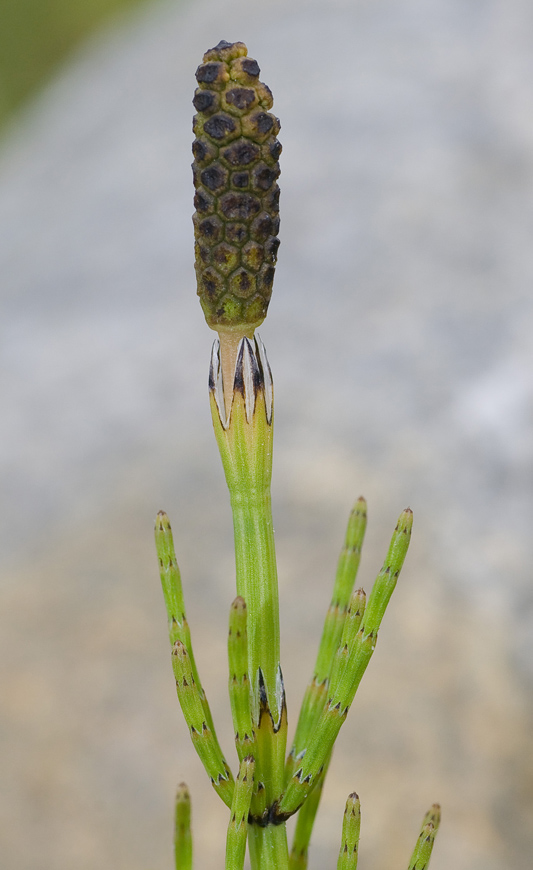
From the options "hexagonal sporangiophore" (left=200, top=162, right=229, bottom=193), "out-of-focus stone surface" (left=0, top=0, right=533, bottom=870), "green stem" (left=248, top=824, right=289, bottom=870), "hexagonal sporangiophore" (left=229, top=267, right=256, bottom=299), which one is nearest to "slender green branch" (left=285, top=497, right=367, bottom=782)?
"green stem" (left=248, top=824, right=289, bottom=870)

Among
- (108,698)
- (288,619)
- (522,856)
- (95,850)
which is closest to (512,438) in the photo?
(288,619)

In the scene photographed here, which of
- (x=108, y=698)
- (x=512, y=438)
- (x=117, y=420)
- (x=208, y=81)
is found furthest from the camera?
(x=117, y=420)

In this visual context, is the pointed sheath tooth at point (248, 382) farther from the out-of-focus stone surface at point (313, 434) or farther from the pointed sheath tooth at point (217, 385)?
the out-of-focus stone surface at point (313, 434)

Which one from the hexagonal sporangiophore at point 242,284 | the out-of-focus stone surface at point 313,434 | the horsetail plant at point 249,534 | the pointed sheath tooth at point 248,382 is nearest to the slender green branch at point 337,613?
the horsetail plant at point 249,534

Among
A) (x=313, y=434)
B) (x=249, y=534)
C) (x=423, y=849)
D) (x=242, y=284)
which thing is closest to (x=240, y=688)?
(x=249, y=534)

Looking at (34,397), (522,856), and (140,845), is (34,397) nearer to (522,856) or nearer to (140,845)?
(140,845)

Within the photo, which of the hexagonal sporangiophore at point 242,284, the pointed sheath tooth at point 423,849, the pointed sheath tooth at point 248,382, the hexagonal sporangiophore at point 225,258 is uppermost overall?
the hexagonal sporangiophore at point 225,258

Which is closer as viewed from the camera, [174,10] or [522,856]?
[522,856]
